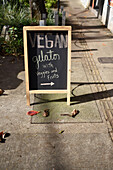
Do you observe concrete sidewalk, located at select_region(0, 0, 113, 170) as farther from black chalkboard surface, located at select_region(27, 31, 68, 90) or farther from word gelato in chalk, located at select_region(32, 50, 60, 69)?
word gelato in chalk, located at select_region(32, 50, 60, 69)

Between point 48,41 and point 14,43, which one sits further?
point 14,43

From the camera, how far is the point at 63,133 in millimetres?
3742

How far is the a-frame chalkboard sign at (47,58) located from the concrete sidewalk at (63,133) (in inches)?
21.1

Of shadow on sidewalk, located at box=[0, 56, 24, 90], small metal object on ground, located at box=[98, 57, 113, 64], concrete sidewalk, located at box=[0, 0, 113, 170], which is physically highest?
concrete sidewalk, located at box=[0, 0, 113, 170]

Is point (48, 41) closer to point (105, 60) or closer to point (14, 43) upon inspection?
point (14, 43)

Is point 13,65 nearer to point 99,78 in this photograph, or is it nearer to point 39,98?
point 39,98

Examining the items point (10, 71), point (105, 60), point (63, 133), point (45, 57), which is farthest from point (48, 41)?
point (105, 60)

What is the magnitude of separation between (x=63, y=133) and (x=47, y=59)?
1515 millimetres

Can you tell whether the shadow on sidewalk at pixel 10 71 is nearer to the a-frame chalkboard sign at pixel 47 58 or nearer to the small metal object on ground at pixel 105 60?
the a-frame chalkboard sign at pixel 47 58

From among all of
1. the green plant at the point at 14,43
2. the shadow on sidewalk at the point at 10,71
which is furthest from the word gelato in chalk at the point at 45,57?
the green plant at the point at 14,43

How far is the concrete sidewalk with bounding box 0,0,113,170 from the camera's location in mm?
3170

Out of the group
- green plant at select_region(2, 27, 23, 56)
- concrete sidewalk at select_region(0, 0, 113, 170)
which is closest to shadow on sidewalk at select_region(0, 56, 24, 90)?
concrete sidewalk at select_region(0, 0, 113, 170)

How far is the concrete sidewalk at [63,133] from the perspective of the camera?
3.17 metres

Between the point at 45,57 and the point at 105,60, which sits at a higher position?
the point at 45,57
